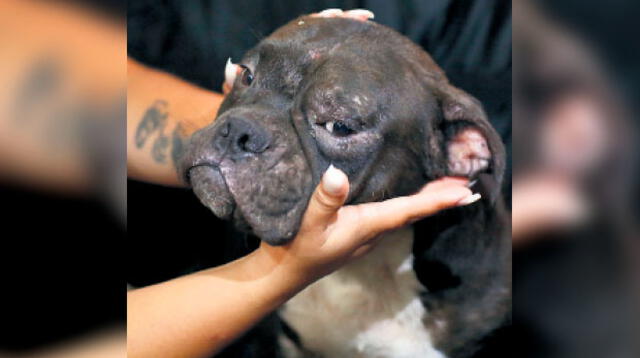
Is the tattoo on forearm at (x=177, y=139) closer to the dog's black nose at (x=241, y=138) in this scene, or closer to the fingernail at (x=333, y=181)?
the dog's black nose at (x=241, y=138)

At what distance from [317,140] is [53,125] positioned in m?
0.57

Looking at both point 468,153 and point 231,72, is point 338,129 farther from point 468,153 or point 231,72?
point 231,72

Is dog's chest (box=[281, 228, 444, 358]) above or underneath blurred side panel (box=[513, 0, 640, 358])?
underneath

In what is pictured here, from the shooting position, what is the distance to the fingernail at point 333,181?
3.28 ft

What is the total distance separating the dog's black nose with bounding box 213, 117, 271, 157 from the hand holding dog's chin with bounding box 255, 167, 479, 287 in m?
0.14

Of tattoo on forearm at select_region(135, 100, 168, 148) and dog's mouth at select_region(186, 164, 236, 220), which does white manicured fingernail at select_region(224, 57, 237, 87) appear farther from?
dog's mouth at select_region(186, 164, 236, 220)

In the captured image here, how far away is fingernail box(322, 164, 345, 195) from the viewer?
1.00 metres

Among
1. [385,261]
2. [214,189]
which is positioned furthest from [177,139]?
[385,261]

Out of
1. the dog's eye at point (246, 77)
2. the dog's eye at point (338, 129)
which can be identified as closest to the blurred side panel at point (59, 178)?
the dog's eye at point (338, 129)

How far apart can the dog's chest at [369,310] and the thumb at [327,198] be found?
1.07ft

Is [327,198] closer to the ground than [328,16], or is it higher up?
closer to the ground

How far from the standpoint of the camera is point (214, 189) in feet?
3.67

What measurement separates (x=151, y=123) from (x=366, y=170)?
66 cm

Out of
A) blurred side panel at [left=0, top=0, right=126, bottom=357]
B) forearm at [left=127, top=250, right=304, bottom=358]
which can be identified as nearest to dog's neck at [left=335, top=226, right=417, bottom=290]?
forearm at [left=127, top=250, right=304, bottom=358]
